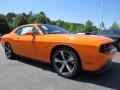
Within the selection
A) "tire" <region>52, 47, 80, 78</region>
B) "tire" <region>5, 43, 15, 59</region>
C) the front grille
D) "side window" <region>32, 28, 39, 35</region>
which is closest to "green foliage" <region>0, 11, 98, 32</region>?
"tire" <region>5, 43, 15, 59</region>

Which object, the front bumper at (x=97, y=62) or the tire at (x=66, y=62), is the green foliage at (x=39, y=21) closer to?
the tire at (x=66, y=62)

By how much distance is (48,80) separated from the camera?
15.7 feet

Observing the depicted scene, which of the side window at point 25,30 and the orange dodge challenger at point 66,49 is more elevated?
the side window at point 25,30

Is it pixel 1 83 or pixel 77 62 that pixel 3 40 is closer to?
pixel 1 83

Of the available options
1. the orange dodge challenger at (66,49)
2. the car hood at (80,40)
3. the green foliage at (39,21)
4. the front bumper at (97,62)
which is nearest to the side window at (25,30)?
the orange dodge challenger at (66,49)

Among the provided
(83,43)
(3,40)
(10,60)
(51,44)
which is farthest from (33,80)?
(3,40)

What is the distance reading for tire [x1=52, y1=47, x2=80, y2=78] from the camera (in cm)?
473

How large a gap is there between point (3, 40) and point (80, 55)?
3.90 m

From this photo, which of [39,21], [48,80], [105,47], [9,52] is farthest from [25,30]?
[39,21]

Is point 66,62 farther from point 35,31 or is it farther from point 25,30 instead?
point 25,30

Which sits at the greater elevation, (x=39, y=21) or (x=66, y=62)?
(x=39, y=21)

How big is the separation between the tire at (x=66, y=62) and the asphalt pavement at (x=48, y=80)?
15 cm

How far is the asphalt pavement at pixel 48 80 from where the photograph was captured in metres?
4.30

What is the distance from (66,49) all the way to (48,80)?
0.82m
